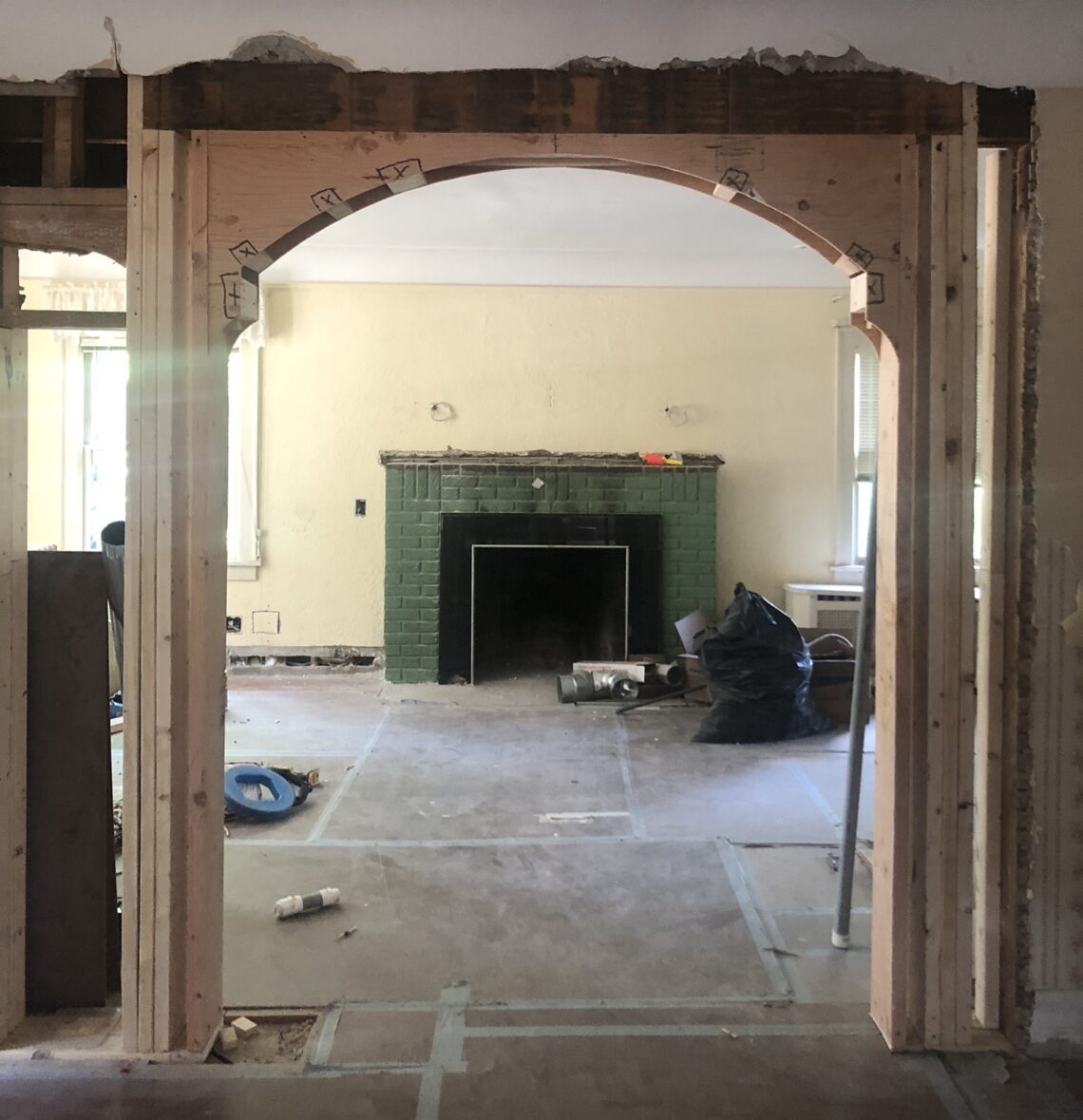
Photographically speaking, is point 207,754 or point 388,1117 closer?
point 388,1117

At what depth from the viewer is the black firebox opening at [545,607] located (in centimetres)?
653

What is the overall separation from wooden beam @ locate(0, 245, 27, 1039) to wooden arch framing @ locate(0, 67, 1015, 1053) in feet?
1.22

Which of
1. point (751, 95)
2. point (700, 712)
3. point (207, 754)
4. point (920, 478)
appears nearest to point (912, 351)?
point (920, 478)

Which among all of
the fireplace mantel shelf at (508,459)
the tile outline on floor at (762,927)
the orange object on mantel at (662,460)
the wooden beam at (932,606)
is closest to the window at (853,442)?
the fireplace mantel shelf at (508,459)

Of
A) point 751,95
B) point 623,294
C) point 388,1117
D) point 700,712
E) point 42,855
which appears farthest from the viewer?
point 623,294

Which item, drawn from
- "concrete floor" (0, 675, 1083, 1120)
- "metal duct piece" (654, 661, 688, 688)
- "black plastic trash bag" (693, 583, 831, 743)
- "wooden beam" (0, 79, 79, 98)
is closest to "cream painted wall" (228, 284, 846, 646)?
"metal duct piece" (654, 661, 688, 688)

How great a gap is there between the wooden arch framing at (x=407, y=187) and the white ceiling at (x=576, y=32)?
0.22 ft

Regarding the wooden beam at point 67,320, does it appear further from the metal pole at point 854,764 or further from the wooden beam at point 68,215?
the metal pole at point 854,764

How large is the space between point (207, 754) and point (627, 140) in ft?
5.73

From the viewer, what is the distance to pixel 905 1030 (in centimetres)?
215

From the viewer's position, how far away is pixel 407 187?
214 cm

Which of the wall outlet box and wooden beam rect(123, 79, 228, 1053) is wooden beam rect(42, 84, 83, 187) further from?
the wall outlet box

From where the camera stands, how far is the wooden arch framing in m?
2.07

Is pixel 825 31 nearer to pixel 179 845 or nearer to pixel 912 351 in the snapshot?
pixel 912 351
